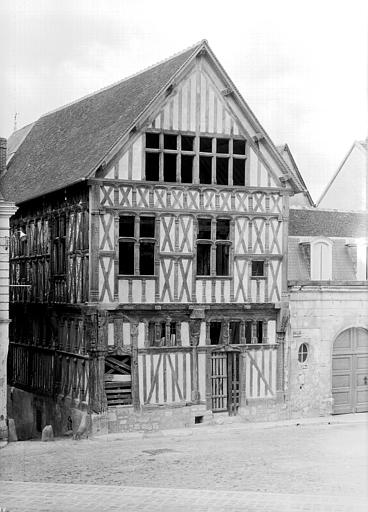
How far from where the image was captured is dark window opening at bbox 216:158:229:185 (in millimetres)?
23203

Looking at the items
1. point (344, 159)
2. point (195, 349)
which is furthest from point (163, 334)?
point (344, 159)

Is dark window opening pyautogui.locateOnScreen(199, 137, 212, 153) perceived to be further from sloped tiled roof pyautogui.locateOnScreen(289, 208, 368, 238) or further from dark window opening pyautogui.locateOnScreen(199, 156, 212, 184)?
sloped tiled roof pyautogui.locateOnScreen(289, 208, 368, 238)

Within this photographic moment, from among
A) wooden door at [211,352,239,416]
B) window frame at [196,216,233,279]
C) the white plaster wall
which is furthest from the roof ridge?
wooden door at [211,352,239,416]

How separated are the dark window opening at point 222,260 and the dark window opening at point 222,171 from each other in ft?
6.31

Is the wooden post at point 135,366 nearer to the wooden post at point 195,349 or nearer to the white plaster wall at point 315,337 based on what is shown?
the wooden post at point 195,349

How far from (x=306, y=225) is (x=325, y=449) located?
26.4 feet

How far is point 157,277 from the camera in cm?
2172

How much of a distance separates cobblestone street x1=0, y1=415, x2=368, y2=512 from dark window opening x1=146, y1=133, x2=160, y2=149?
6726 mm

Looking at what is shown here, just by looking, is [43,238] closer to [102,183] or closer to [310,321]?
[102,183]

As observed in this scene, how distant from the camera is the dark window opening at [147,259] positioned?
861 inches

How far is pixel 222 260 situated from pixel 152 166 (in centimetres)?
286

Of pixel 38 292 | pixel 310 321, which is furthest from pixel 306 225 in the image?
pixel 38 292

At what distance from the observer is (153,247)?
21844mm

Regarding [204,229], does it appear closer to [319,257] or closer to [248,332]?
[248,332]
